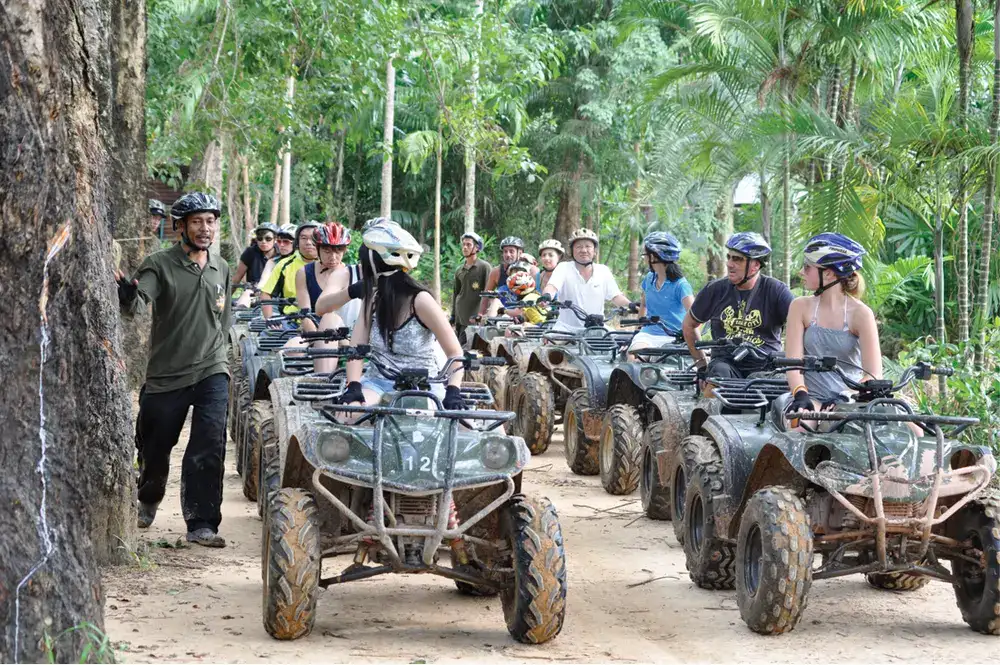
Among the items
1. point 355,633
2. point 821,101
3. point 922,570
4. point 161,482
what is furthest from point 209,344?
point 821,101

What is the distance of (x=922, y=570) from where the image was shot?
21.1ft

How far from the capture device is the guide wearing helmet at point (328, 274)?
10453 millimetres

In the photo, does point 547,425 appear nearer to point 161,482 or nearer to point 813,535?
point 161,482

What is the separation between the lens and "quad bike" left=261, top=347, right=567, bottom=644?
237 inches

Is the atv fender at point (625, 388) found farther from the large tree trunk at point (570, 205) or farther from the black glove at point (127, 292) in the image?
the large tree trunk at point (570, 205)

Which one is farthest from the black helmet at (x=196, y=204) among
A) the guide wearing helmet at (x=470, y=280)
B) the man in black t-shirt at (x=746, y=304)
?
the guide wearing helmet at (x=470, y=280)

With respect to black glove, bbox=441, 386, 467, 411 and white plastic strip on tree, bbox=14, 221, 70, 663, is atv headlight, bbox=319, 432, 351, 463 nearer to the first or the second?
black glove, bbox=441, 386, 467, 411

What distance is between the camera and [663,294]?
453 inches

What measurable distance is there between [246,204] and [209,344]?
83.8 feet

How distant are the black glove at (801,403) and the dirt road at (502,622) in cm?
110

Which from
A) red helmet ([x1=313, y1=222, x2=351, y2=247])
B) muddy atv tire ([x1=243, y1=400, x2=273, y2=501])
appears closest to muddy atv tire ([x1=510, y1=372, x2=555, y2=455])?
red helmet ([x1=313, y1=222, x2=351, y2=247])

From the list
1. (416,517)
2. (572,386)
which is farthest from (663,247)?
(416,517)

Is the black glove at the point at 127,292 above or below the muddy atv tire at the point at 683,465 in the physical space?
above

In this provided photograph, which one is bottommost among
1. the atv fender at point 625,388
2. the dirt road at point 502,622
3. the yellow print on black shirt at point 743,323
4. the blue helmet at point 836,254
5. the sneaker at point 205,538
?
the dirt road at point 502,622
